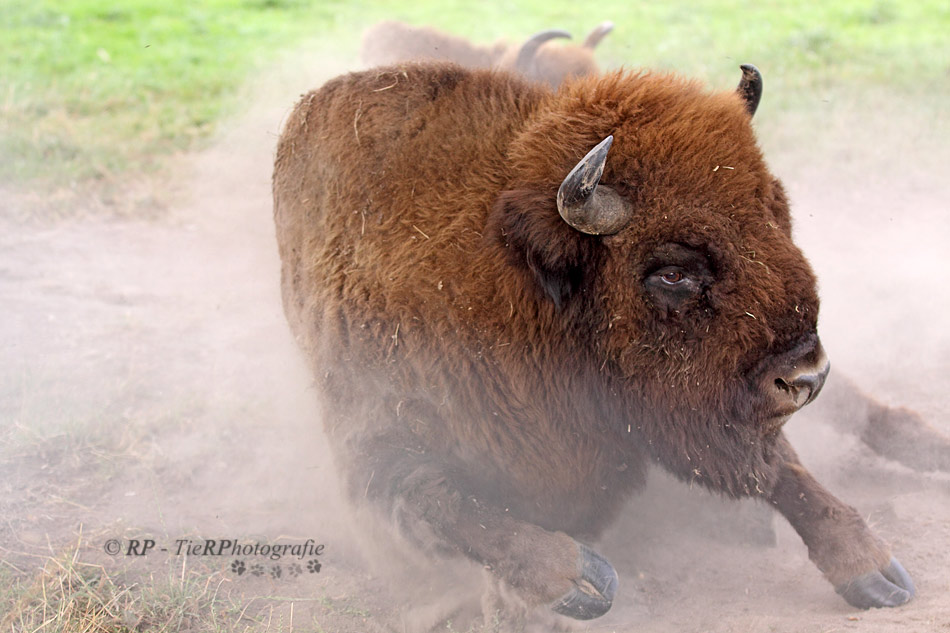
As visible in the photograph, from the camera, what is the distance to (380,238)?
133 inches

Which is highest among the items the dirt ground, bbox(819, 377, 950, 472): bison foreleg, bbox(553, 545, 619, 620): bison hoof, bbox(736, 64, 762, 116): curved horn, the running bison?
bbox(736, 64, 762, 116): curved horn

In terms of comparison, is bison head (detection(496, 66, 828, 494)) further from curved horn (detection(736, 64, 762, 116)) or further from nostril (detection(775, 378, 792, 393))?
curved horn (detection(736, 64, 762, 116))

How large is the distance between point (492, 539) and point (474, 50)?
7503 millimetres

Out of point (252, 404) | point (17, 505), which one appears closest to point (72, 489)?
point (17, 505)

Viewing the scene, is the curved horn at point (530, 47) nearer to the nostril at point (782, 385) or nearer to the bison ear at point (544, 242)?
the bison ear at point (544, 242)

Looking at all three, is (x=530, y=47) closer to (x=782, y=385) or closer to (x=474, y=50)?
(x=474, y=50)

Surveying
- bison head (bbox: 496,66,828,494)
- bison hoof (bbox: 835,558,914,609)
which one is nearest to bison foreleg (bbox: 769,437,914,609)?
bison hoof (bbox: 835,558,914,609)

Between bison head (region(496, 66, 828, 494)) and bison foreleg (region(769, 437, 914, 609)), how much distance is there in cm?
53

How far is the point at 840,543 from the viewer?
3.32 metres

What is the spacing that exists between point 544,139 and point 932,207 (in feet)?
18.4

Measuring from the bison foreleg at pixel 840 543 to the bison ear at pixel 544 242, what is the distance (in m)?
1.25

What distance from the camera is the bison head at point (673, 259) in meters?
2.74

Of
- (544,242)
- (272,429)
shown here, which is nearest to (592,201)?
(544,242)

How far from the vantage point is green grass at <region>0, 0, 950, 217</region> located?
855 centimetres
